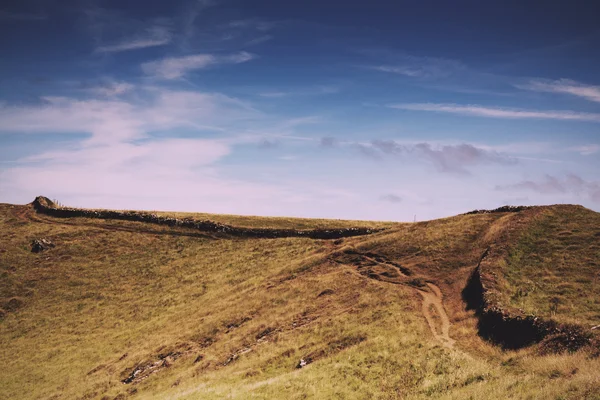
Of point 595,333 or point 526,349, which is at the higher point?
point 595,333

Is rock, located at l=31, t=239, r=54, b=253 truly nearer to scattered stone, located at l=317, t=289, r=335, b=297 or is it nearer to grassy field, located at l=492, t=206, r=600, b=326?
scattered stone, located at l=317, t=289, r=335, b=297

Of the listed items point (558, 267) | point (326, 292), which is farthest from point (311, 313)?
point (558, 267)

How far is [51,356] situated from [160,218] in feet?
101

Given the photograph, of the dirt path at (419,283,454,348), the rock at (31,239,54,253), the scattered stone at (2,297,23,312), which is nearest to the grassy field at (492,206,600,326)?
the dirt path at (419,283,454,348)

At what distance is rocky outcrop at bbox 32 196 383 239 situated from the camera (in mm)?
54781

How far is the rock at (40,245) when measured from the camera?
2274 inches

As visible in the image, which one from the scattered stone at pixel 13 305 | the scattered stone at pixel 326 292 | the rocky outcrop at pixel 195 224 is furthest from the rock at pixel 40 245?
the scattered stone at pixel 326 292

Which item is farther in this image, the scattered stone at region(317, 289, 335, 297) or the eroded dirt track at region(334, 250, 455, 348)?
the scattered stone at region(317, 289, 335, 297)

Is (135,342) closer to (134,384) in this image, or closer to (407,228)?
(134,384)

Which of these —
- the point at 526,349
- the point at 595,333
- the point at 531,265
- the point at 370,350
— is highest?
the point at 531,265

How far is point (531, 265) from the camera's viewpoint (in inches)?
1204

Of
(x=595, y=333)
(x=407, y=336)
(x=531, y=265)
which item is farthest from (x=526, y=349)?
(x=531, y=265)

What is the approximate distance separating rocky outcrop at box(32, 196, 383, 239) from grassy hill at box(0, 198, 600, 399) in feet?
5.85

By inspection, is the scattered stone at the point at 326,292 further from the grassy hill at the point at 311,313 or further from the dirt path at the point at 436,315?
the dirt path at the point at 436,315
